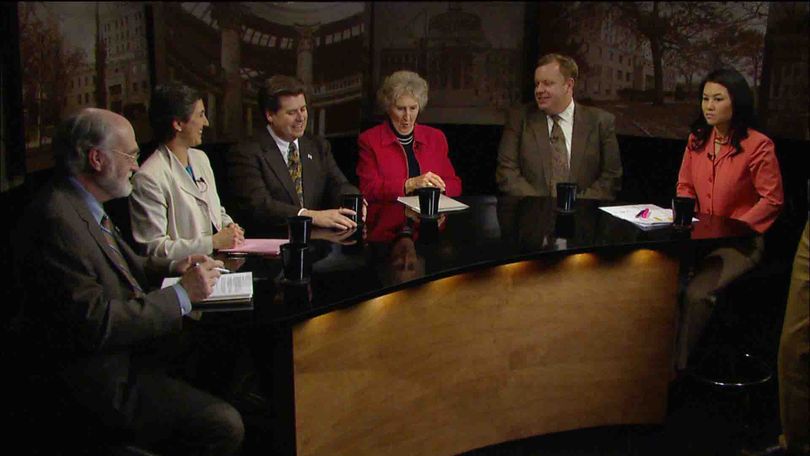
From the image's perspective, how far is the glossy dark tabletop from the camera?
213 centimetres

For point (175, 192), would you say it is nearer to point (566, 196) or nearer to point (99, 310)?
point (99, 310)

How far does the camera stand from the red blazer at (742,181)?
3.43 meters

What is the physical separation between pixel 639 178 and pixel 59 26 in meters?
3.24

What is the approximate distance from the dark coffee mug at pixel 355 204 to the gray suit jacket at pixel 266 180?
0.37 meters

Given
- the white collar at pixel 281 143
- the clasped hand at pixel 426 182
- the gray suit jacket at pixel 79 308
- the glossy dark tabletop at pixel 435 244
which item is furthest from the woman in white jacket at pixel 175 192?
the clasped hand at pixel 426 182

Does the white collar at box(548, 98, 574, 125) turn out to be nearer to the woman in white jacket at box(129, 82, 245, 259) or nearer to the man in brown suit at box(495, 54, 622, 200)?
the man in brown suit at box(495, 54, 622, 200)

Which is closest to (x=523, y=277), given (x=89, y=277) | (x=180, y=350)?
(x=180, y=350)

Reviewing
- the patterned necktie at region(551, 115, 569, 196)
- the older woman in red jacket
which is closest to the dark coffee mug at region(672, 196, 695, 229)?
the patterned necktie at region(551, 115, 569, 196)

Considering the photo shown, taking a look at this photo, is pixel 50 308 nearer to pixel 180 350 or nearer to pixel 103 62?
pixel 180 350

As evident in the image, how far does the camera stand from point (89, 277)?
76.4 inches

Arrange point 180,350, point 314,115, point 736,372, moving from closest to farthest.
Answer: point 180,350 → point 736,372 → point 314,115

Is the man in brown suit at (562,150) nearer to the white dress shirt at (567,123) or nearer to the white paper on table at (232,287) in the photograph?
the white dress shirt at (567,123)

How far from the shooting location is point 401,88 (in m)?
3.68

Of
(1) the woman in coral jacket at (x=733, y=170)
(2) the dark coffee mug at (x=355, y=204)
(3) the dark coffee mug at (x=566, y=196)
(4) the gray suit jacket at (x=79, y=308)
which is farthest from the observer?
(1) the woman in coral jacket at (x=733, y=170)
